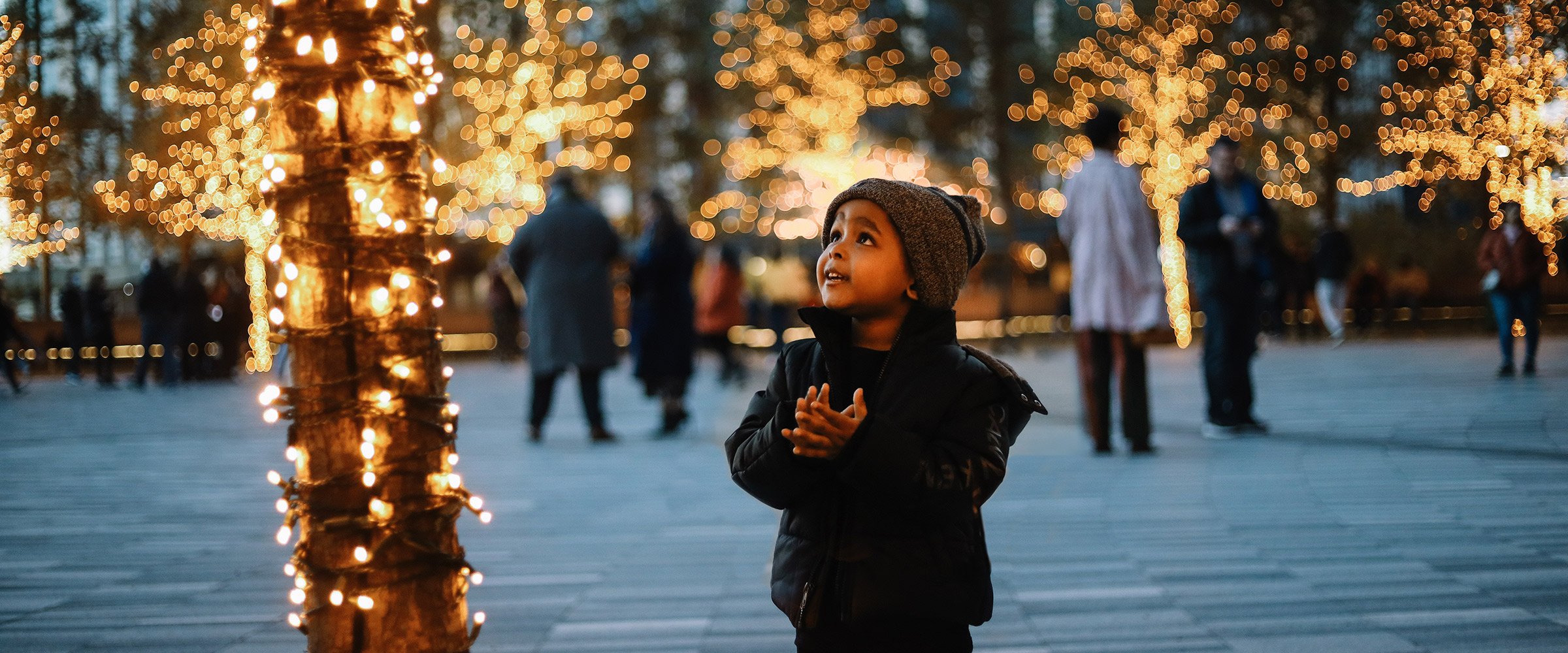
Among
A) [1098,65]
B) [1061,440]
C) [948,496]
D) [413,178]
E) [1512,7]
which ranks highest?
[1098,65]

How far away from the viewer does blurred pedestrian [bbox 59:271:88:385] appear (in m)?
5.60

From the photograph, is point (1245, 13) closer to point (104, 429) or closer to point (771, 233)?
point (771, 233)

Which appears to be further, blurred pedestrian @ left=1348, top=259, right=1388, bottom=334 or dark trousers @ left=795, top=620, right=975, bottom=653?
blurred pedestrian @ left=1348, top=259, right=1388, bottom=334

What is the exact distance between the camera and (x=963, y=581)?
2.42 meters

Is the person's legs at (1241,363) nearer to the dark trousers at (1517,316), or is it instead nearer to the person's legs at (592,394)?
the dark trousers at (1517,316)

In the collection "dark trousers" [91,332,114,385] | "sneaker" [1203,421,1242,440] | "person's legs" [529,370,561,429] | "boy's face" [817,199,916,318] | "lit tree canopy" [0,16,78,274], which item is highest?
"lit tree canopy" [0,16,78,274]

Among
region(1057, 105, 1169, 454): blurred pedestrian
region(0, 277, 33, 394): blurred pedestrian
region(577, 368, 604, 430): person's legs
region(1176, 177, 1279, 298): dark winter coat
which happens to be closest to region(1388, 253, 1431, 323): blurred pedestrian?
region(1176, 177, 1279, 298): dark winter coat

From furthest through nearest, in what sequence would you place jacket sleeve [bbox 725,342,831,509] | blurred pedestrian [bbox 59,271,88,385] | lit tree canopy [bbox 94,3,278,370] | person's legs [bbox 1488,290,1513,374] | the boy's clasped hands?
person's legs [bbox 1488,290,1513,374] → blurred pedestrian [bbox 59,271,88,385] → lit tree canopy [bbox 94,3,278,370] → jacket sleeve [bbox 725,342,831,509] → the boy's clasped hands

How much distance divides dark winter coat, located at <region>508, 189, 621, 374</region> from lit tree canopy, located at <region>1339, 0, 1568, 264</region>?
5.71 meters

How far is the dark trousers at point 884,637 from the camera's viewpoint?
243 centimetres

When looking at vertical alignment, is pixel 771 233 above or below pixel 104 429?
above

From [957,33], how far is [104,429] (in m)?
29.5

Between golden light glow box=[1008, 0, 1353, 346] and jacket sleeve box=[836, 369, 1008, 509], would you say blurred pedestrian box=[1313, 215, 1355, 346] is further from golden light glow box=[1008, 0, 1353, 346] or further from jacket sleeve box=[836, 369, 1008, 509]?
jacket sleeve box=[836, 369, 1008, 509]

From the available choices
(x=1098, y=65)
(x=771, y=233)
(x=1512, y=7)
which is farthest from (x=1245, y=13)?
(x=1512, y=7)
